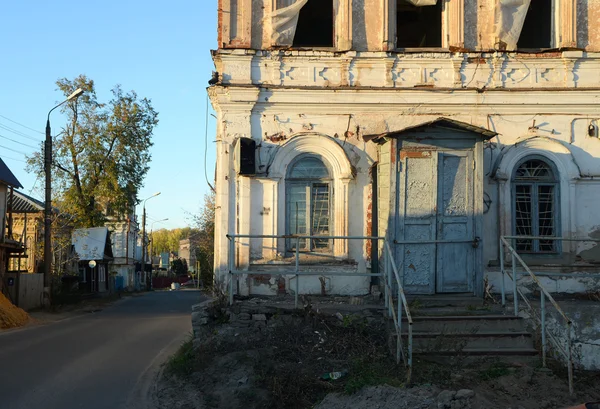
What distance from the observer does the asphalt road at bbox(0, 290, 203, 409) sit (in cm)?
1056

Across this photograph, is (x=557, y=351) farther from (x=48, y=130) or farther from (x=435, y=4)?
(x=48, y=130)

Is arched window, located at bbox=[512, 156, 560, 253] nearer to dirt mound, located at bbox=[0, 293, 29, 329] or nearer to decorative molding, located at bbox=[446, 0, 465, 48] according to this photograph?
decorative molding, located at bbox=[446, 0, 465, 48]

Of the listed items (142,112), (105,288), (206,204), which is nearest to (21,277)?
(206,204)

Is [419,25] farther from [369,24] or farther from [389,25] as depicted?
[369,24]

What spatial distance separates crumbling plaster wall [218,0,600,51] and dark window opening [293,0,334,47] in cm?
118

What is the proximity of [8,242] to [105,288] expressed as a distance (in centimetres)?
2569

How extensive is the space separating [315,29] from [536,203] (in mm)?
5649

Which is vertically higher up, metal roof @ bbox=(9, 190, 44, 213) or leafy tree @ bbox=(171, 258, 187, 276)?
metal roof @ bbox=(9, 190, 44, 213)

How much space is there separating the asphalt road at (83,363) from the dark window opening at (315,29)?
7195 mm

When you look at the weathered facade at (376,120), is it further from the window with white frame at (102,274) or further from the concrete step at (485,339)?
the window with white frame at (102,274)

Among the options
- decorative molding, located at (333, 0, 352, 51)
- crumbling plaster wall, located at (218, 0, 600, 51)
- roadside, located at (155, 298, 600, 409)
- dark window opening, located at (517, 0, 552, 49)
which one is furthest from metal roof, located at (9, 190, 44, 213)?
dark window opening, located at (517, 0, 552, 49)

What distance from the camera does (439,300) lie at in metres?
12.0

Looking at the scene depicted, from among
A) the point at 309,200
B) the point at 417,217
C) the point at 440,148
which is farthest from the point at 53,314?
the point at 440,148

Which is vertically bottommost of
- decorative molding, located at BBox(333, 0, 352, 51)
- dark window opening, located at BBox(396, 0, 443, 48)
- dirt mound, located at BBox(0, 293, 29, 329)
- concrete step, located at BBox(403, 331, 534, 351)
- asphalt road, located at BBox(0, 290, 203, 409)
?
asphalt road, located at BBox(0, 290, 203, 409)
